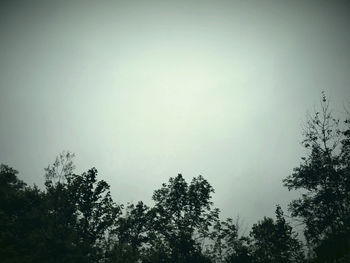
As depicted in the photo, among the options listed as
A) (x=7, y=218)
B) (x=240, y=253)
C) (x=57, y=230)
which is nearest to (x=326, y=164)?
(x=240, y=253)

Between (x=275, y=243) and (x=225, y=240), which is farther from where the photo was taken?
(x=225, y=240)

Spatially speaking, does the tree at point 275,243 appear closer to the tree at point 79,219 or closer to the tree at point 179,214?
the tree at point 179,214

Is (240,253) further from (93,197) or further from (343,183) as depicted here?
(93,197)

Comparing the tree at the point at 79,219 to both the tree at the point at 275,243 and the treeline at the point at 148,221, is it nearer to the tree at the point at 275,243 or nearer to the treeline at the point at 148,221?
the treeline at the point at 148,221

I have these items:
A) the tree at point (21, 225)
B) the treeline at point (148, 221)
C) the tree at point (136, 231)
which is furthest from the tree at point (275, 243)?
the tree at point (21, 225)

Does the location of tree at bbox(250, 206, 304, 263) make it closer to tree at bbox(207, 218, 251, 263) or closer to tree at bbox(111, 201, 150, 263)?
tree at bbox(207, 218, 251, 263)

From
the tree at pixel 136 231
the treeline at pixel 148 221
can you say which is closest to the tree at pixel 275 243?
the treeline at pixel 148 221

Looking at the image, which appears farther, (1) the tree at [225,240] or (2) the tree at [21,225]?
(1) the tree at [225,240]

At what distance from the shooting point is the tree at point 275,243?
3381cm

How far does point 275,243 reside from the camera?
36.2 m

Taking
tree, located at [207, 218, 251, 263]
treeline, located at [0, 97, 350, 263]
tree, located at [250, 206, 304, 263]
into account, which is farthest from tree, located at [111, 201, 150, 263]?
tree, located at [250, 206, 304, 263]

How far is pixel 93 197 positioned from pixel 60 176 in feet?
23.1

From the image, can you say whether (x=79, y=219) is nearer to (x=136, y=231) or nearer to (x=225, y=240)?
(x=136, y=231)

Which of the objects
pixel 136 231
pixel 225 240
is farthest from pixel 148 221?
pixel 225 240
